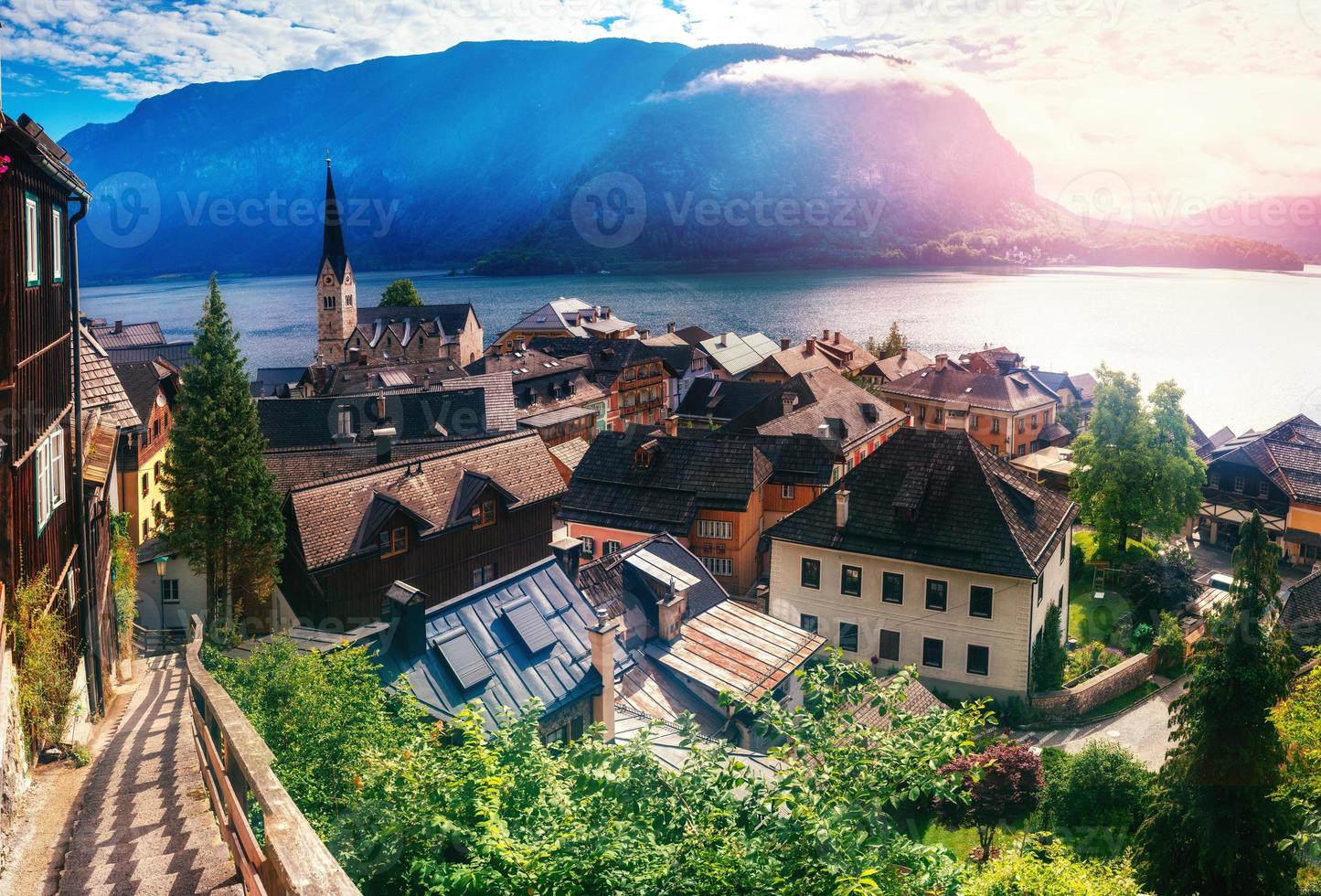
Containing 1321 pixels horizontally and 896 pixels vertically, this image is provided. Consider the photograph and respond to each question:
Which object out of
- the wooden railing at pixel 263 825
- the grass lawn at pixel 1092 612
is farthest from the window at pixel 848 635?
the wooden railing at pixel 263 825

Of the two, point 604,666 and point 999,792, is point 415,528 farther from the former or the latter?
point 999,792

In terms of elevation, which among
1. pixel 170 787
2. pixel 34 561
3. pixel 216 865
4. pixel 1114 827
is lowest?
pixel 1114 827

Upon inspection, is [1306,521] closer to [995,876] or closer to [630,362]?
[995,876]

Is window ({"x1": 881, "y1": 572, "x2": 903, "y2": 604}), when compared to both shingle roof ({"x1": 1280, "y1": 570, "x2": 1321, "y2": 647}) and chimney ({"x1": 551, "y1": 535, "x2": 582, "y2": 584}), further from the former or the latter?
chimney ({"x1": 551, "y1": 535, "x2": 582, "y2": 584})

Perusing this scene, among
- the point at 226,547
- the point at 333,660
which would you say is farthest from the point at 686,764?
the point at 226,547

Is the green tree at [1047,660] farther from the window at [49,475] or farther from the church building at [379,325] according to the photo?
the church building at [379,325]

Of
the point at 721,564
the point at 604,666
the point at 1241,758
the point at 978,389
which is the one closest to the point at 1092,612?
the point at 721,564
